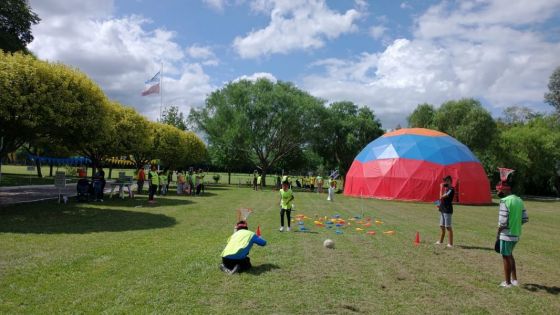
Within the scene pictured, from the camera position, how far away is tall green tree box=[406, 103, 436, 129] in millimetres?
50906

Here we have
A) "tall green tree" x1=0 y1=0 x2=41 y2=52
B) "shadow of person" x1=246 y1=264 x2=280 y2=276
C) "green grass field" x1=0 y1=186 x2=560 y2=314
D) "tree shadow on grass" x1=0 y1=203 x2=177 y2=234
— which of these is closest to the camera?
"green grass field" x1=0 y1=186 x2=560 y2=314

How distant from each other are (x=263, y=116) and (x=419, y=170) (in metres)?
17.6

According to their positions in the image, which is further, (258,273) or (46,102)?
(46,102)

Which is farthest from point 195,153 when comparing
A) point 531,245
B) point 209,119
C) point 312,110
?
point 531,245

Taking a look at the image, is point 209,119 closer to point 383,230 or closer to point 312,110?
point 312,110

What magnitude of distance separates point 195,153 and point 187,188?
50.7 ft

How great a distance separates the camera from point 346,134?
166 feet

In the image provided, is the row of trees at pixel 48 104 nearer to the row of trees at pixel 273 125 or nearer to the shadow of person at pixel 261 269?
the shadow of person at pixel 261 269

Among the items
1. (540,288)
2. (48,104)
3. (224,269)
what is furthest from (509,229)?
(48,104)

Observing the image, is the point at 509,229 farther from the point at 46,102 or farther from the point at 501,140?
the point at 501,140

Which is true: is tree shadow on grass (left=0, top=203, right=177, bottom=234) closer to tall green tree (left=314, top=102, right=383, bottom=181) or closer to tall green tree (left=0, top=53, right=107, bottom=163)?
tall green tree (left=0, top=53, right=107, bottom=163)

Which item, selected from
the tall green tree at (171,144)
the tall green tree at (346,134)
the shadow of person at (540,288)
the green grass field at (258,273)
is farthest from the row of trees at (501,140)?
the shadow of person at (540,288)

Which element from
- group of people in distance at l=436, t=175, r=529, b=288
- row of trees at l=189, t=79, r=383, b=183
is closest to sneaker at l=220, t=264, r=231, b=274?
group of people in distance at l=436, t=175, r=529, b=288

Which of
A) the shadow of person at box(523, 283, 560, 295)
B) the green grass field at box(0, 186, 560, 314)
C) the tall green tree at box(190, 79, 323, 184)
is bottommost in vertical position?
the shadow of person at box(523, 283, 560, 295)
